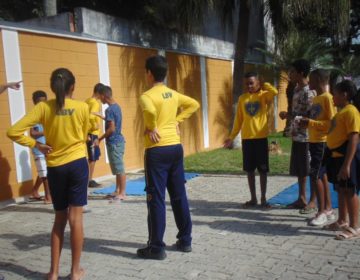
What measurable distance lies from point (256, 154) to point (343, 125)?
5.81 feet

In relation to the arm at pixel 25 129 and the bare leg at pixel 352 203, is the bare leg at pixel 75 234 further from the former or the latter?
the bare leg at pixel 352 203

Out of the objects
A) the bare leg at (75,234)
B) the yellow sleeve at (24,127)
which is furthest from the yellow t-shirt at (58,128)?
the bare leg at (75,234)

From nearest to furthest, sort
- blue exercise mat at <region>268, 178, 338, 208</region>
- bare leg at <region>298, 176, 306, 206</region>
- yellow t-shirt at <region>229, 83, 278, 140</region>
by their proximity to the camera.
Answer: bare leg at <region>298, 176, 306, 206</region>
yellow t-shirt at <region>229, 83, 278, 140</region>
blue exercise mat at <region>268, 178, 338, 208</region>

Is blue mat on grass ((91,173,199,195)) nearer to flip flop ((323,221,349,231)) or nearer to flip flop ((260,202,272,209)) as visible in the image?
flip flop ((260,202,272,209))

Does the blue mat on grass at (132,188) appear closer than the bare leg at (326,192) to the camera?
No

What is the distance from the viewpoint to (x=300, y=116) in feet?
19.5

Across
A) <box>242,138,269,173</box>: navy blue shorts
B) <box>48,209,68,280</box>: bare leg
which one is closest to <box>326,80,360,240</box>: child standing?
<box>242,138,269,173</box>: navy blue shorts

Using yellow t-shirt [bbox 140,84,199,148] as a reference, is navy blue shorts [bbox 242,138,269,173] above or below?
below

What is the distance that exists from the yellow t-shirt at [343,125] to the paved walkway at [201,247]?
109 cm

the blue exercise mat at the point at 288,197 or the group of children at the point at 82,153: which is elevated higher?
the group of children at the point at 82,153

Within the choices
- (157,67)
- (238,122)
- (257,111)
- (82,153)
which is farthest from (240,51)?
(82,153)

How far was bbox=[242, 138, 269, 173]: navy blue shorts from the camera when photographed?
21.0 ft

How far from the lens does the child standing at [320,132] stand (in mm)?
5383

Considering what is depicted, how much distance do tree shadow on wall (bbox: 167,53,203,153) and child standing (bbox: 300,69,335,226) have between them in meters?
6.48
